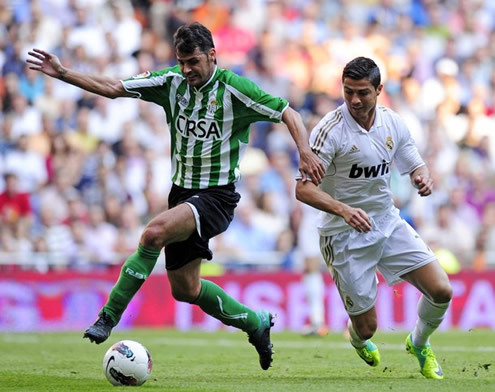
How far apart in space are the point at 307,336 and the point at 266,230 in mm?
2995

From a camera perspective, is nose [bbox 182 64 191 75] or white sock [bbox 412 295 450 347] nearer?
nose [bbox 182 64 191 75]

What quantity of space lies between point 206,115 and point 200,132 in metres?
0.15

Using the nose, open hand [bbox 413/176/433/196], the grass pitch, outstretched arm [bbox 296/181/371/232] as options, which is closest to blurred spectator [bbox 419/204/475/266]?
the grass pitch

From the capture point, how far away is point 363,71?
328 inches

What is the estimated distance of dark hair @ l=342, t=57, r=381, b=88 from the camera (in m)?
8.34

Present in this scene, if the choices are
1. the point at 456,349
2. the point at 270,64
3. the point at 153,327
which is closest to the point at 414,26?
the point at 270,64

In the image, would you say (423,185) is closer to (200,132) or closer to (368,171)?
(368,171)

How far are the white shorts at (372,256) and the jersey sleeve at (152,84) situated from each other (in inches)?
73.1

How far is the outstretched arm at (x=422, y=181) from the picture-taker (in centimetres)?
845

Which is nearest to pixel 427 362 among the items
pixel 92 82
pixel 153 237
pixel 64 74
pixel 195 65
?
pixel 153 237

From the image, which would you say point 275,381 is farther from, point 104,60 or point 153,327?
point 104,60

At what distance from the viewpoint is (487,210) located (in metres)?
17.2

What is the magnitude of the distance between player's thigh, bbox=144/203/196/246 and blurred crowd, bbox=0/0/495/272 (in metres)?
5.94

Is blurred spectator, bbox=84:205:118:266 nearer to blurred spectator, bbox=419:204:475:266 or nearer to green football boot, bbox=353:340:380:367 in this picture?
blurred spectator, bbox=419:204:475:266
